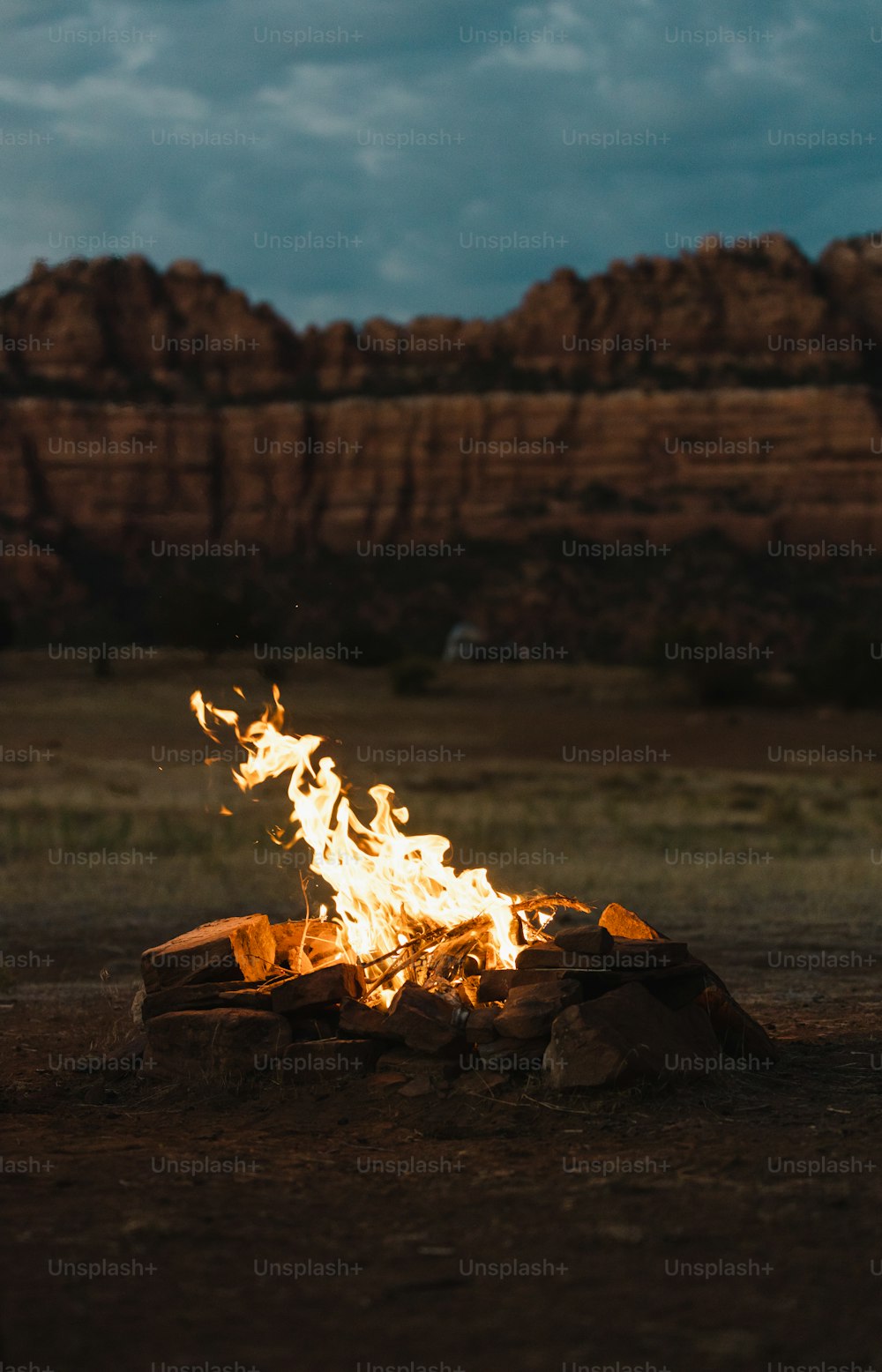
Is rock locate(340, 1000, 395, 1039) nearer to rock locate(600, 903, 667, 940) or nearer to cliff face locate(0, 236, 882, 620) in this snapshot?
rock locate(600, 903, 667, 940)

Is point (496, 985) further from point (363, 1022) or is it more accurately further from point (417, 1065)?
point (363, 1022)

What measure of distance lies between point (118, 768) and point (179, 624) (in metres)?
27.5

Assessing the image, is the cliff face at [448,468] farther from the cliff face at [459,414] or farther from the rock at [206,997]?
the rock at [206,997]

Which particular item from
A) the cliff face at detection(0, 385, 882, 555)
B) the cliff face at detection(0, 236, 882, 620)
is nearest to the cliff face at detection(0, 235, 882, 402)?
the cliff face at detection(0, 236, 882, 620)

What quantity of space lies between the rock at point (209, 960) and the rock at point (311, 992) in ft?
1.11

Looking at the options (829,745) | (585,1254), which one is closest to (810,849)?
(585,1254)

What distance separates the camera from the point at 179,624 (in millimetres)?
59062

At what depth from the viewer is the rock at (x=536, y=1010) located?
291 inches

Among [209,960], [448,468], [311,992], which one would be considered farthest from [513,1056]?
[448,468]

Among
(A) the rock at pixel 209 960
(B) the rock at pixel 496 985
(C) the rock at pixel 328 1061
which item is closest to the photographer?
(C) the rock at pixel 328 1061

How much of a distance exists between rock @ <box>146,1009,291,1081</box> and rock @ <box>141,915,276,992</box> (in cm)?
32

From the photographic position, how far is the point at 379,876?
8852 millimetres

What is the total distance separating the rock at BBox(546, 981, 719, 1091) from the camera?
7.20 m

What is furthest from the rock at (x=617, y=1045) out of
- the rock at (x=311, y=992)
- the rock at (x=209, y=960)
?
the rock at (x=209, y=960)
